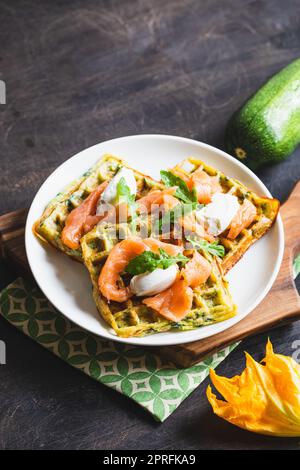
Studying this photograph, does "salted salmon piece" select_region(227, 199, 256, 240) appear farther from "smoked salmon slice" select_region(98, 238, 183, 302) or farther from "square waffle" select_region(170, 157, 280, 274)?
"smoked salmon slice" select_region(98, 238, 183, 302)

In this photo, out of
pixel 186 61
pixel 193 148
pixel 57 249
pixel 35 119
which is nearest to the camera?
pixel 57 249

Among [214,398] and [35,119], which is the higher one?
[35,119]

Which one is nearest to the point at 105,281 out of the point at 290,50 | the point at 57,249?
the point at 57,249

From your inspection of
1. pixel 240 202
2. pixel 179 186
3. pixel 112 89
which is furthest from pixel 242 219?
pixel 112 89

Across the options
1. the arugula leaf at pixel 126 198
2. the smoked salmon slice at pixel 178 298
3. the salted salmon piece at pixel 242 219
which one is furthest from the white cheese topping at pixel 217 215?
the arugula leaf at pixel 126 198

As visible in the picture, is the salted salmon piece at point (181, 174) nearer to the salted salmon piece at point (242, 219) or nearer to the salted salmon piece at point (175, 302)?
the salted salmon piece at point (242, 219)

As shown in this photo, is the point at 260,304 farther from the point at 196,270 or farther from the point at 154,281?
the point at 154,281

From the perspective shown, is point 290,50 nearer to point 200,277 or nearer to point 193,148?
point 193,148
